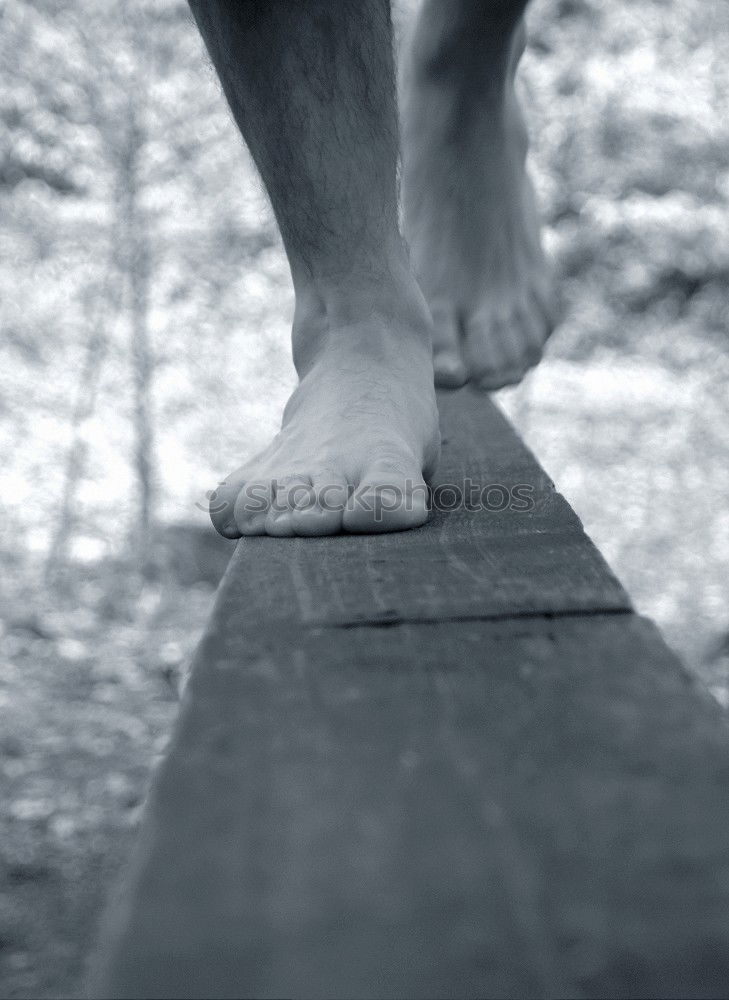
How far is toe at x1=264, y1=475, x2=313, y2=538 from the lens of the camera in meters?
0.84

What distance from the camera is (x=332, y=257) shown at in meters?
1.04

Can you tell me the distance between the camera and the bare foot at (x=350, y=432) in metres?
0.83

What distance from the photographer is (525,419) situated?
4.14 m

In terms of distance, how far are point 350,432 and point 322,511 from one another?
151 mm

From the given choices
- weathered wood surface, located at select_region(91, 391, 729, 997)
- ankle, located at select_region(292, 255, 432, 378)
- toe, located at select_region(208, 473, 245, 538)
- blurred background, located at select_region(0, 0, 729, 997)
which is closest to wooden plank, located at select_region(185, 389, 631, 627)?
weathered wood surface, located at select_region(91, 391, 729, 997)

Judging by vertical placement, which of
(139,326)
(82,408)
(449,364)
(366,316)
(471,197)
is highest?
(139,326)

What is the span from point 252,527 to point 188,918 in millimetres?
587

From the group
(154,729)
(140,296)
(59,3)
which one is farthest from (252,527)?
(59,3)

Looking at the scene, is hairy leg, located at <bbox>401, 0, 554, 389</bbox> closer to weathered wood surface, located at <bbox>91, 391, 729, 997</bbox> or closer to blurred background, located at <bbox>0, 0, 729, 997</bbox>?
weathered wood surface, located at <bbox>91, 391, 729, 997</bbox>

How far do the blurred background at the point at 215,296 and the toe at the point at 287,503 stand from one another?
264cm

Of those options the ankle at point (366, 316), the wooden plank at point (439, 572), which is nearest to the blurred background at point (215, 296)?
the ankle at point (366, 316)

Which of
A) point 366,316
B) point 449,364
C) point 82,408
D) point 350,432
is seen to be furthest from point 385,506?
point 82,408

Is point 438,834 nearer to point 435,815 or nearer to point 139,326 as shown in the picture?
point 435,815

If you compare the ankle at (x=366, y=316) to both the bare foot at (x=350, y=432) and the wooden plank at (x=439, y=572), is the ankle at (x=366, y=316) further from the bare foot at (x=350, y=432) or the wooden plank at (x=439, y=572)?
the wooden plank at (x=439, y=572)
